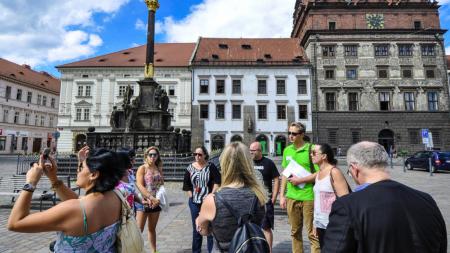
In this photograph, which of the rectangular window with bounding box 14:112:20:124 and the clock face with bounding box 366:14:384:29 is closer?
the clock face with bounding box 366:14:384:29

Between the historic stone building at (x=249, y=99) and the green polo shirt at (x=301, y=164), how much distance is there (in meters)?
28.0

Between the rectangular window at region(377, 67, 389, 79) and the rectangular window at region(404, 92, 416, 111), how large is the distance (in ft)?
10.3

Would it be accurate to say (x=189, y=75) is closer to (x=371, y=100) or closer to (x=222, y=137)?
(x=222, y=137)

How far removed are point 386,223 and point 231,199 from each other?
108 cm

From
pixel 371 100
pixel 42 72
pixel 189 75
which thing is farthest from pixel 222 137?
pixel 42 72

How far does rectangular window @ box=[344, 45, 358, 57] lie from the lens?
1268 inches

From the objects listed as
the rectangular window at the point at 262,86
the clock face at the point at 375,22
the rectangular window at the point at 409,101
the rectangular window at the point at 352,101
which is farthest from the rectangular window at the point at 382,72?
the rectangular window at the point at 262,86

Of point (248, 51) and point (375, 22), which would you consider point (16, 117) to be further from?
point (375, 22)

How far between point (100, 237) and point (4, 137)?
166ft

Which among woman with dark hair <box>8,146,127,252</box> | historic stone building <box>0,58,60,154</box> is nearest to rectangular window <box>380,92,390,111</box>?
woman with dark hair <box>8,146,127,252</box>

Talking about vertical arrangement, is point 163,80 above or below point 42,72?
below

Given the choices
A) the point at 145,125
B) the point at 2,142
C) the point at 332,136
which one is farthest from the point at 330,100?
the point at 2,142

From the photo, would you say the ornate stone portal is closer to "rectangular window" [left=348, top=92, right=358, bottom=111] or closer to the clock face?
"rectangular window" [left=348, top=92, right=358, bottom=111]

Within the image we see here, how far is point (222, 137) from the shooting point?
32.5 m
